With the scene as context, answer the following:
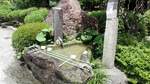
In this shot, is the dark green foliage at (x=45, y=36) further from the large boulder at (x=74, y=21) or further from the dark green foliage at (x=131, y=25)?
the dark green foliage at (x=131, y=25)

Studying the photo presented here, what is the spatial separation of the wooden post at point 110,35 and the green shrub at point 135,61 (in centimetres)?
33

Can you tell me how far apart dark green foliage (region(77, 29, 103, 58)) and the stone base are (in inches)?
35.6

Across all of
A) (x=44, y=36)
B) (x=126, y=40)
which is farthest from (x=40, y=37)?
(x=126, y=40)

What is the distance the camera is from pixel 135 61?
20.8 feet

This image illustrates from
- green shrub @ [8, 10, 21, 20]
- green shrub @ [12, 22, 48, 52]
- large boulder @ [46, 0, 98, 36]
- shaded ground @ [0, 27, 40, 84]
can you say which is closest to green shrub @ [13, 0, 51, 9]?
green shrub @ [8, 10, 21, 20]

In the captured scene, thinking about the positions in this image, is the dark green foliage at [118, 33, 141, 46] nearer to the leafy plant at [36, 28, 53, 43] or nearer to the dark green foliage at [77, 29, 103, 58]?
the dark green foliage at [77, 29, 103, 58]

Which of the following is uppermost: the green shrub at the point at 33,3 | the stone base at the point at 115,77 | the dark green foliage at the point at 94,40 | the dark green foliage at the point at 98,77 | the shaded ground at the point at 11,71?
the green shrub at the point at 33,3

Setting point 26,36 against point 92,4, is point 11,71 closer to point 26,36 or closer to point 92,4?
point 26,36

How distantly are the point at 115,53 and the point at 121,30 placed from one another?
7.57 feet

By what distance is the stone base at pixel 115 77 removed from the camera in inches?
235

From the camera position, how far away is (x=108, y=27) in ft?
20.6

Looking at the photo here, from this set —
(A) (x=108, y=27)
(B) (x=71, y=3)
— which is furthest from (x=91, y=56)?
(B) (x=71, y=3)

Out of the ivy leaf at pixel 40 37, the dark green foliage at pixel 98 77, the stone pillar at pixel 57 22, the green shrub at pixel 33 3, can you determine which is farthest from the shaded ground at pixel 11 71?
the green shrub at pixel 33 3

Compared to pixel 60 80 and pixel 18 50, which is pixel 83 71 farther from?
pixel 18 50
